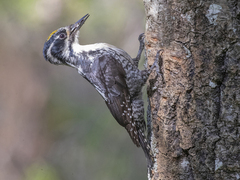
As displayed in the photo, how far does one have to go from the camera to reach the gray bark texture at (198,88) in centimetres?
137

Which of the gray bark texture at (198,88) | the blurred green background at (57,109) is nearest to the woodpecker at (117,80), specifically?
the gray bark texture at (198,88)

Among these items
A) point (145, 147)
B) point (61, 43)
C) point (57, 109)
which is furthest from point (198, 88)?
point (57, 109)

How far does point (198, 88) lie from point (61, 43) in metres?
1.69

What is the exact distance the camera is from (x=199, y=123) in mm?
1512

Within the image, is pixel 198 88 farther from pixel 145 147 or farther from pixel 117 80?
pixel 117 80

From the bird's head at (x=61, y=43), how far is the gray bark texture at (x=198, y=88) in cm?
111

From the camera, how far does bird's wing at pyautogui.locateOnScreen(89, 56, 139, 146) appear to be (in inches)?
92.6

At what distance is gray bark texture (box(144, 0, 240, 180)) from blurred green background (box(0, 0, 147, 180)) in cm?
178

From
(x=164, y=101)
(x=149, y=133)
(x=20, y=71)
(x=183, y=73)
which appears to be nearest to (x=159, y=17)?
(x=183, y=73)

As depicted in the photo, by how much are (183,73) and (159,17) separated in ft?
1.52

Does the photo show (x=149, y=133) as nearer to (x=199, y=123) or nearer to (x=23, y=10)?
(x=199, y=123)

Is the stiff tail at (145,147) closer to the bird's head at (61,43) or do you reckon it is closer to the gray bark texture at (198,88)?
the gray bark texture at (198,88)

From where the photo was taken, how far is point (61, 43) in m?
2.64

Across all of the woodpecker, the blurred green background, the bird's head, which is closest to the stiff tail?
the woodpecker
